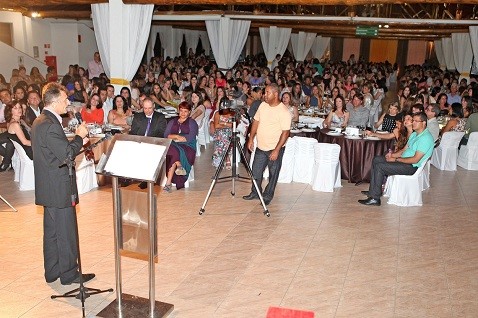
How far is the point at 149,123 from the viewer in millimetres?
6379

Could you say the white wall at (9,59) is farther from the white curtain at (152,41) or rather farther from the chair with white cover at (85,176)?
the chair with white cover at (85,176)

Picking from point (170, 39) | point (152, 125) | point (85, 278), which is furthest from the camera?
point (170, 39)

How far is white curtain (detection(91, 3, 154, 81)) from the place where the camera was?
9.07 metres

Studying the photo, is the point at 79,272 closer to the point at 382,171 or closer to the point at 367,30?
the point at 382,171

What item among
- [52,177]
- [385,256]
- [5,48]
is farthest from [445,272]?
[5,48]

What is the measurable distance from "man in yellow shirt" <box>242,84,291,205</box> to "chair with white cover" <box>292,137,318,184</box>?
1079mm

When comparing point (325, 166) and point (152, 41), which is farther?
point (152, 41)

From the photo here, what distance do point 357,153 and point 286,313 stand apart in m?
3.79

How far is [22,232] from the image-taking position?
17.3ft

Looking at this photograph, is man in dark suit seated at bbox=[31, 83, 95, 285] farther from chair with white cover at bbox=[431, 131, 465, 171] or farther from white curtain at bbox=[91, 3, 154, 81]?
chair with white cover at bbox=[431, 131, 465, 171]

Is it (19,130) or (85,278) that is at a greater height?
(19,130)

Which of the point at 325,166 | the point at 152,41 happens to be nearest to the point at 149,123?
the point at 325,166

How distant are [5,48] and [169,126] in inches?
343

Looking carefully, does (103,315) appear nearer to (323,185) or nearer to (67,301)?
(67,301)
